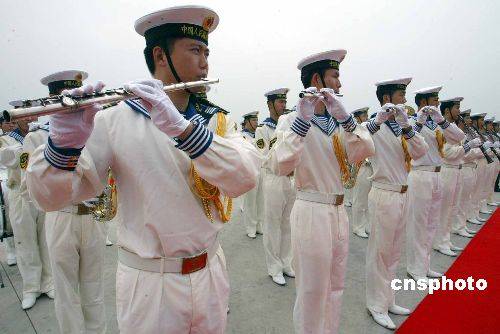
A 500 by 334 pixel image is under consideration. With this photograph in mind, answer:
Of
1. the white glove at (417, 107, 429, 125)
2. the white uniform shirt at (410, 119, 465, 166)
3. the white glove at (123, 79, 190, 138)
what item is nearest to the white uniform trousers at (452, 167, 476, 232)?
the white uniform shirt at (410, 119, 465, 166)

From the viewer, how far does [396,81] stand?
13.1ft

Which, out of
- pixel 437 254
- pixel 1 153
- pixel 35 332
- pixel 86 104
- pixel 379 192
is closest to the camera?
pixel 86 104

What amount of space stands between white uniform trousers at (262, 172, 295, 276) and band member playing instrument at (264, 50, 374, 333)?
1.94 m

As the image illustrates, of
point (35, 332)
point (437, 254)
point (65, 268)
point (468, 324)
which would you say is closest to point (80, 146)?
point (65, 268)

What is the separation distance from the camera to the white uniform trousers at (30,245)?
169 inches

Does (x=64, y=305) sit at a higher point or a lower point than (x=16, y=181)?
lower

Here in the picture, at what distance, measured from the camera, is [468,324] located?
348 cm

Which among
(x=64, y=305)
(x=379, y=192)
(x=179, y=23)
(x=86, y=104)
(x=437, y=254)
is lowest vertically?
(x=437, y=254)

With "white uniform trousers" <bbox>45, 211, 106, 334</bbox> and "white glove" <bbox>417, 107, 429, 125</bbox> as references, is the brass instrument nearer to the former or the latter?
"white uniform trousers" <bbox>45, 211, 106, 334</bbox>

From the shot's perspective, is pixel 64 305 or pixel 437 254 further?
pixel 437 254

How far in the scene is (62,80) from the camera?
10.8 feet

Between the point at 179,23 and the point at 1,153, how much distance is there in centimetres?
437

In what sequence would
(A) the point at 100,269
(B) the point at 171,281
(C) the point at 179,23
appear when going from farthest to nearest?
(A) the point at 100,269
(C) the point at 179,23
(B) the point at 171,281

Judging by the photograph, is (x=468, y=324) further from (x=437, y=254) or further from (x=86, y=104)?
(x=86, y=104)
